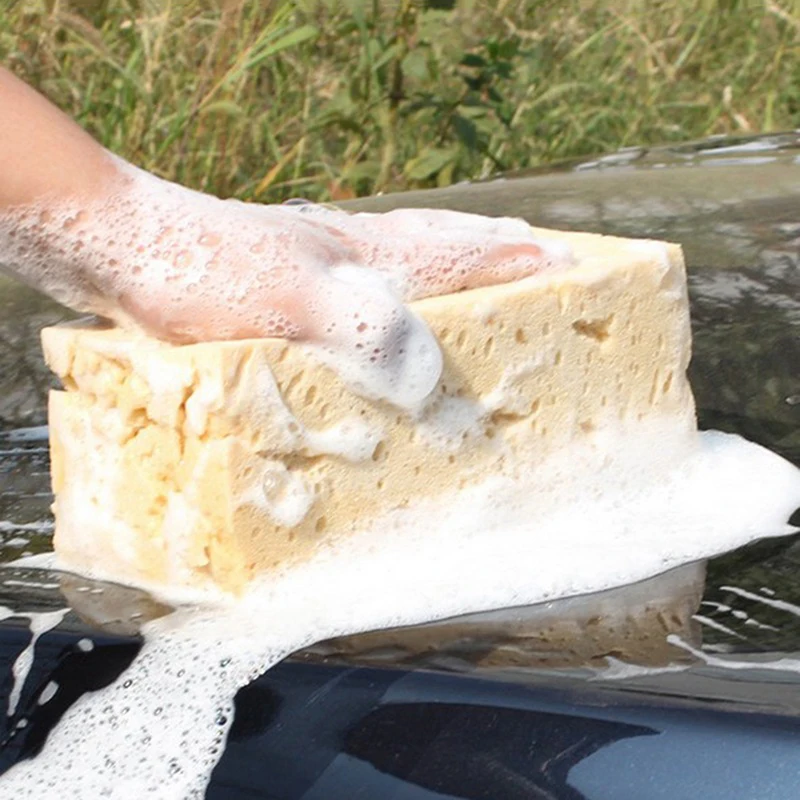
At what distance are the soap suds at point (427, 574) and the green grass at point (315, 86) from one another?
5.76 ft

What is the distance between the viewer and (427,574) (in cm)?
113

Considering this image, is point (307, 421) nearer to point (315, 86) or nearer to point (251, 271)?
point (251, 271)

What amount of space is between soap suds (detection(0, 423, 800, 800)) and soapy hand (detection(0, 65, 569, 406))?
13 centimetres

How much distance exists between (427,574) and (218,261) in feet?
0.93

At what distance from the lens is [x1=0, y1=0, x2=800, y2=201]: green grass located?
307 cm

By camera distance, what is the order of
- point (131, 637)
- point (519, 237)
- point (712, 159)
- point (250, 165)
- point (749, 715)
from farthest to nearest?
point (250, 165), point (712, 159), point (519, 237), point (131, 637), point (749, 715)

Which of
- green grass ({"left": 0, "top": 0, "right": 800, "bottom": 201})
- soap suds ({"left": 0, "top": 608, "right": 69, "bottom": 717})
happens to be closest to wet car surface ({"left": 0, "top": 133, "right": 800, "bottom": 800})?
soap suds ({"left": 0, "top": 608, "right": 69, "bottom": 717})

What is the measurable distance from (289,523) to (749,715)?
0.39 m

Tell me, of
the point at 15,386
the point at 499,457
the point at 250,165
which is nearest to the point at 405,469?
the point at 499,457

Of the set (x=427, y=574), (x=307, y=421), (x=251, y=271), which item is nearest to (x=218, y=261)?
(x=251, y=271)

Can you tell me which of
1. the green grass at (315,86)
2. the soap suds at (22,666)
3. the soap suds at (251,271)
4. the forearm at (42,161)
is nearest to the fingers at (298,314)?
the soap suds at (251,271)

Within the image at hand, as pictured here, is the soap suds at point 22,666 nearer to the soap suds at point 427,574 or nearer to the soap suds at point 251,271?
the soap suds at point 427,574

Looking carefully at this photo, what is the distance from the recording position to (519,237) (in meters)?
1.31

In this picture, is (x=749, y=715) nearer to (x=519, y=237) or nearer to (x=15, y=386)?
(x=519, y=237)
